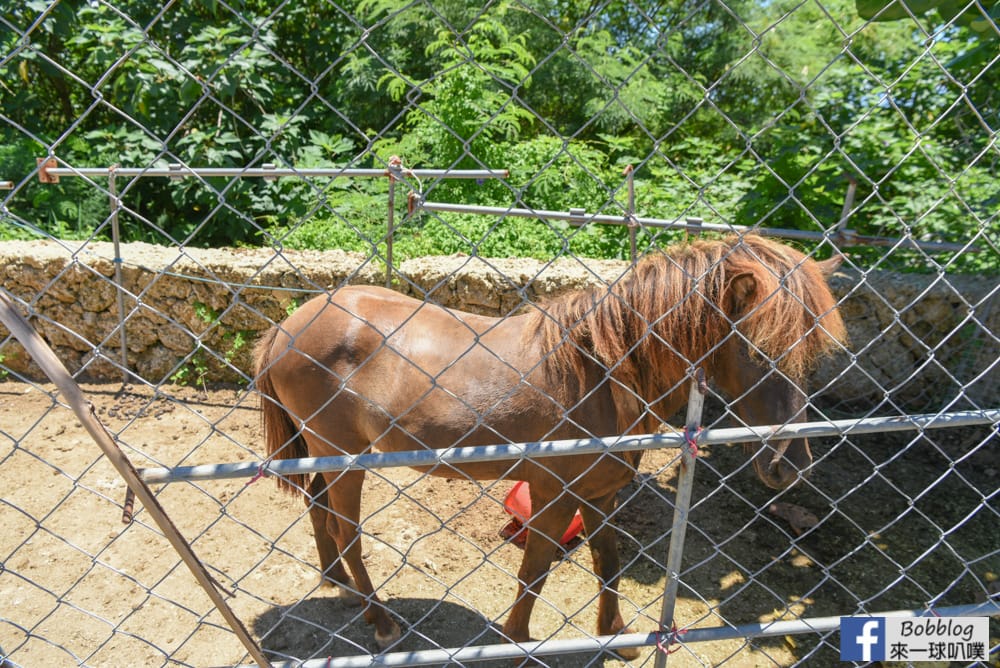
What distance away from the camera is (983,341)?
4484mm

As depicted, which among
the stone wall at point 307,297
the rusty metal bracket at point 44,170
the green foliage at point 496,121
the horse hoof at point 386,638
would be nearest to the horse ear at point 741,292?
the rusty metal bracket at point 44,170

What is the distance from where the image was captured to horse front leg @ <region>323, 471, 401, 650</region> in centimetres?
306

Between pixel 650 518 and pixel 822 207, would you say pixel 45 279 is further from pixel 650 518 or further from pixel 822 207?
pixel 822 207

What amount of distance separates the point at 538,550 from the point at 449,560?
1.12 m

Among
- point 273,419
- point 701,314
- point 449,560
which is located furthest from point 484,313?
point 701,314

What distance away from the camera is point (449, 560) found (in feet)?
12.2

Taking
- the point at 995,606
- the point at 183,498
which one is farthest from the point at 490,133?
the point at 995,606

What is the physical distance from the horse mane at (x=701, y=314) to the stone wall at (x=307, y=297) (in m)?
2.28

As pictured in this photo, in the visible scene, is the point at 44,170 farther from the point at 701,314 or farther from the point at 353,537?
the point at 701,314

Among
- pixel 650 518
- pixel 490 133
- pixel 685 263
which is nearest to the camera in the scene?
pixel 685 263

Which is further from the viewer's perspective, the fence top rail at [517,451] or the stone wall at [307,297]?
the stone wall at [307,297]

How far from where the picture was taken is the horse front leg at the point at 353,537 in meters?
3.06

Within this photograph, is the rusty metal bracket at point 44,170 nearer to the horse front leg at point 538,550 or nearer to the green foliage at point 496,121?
the green foliage at point 496,121

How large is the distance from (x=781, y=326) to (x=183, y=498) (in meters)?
3.65
